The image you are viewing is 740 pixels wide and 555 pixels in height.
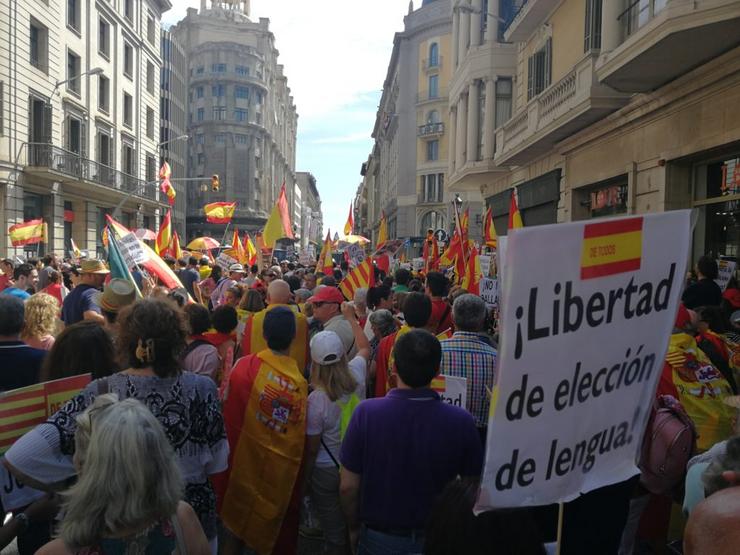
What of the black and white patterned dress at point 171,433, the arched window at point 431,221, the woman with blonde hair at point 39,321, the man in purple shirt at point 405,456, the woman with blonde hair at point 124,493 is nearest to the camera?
the woman with blonde hair at point 124,493

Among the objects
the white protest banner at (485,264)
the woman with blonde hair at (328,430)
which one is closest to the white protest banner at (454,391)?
the woman with blonde hair at (328,430)

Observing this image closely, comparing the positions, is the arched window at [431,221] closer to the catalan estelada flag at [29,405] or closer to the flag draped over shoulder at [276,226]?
the flag draped over shoulder at [276,226]

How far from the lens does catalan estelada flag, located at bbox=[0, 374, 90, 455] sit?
9.56 ft

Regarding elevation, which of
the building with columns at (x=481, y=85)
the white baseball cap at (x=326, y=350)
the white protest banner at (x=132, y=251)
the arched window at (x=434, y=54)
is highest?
the arched window at (x=434, y=54)

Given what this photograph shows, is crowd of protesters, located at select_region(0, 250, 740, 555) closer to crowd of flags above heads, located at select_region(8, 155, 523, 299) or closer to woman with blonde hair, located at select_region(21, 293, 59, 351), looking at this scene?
woman with blonde hair, located at select_region(21, 293, 59, 351)

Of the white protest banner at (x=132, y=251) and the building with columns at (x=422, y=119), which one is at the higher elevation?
the building with columns at (x=422, y=119)

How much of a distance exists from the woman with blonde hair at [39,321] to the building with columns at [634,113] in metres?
8.24

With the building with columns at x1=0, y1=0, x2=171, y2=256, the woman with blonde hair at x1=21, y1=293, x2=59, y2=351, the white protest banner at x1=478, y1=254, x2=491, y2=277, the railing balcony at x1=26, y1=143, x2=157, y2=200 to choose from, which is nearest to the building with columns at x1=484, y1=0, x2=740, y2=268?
A: the white protest banner at x1=478, y1=254, x2=491, y2=277

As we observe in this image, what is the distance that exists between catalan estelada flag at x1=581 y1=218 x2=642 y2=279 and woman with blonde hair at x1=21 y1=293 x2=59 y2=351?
3.91 m

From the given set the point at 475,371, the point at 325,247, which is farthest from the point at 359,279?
the point at 325,247

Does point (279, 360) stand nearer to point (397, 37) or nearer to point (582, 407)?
point (582, 407)

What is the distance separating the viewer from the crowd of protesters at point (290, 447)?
195 centimetres

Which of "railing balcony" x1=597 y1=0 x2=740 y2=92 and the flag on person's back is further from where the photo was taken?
the flag on person's back

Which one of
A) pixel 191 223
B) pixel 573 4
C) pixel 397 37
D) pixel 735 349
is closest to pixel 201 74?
pixel 191 223
